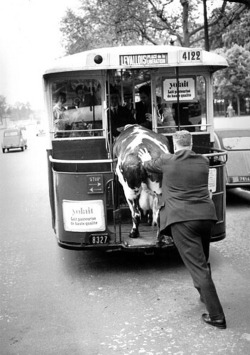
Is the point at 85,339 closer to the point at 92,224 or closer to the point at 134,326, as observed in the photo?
the point at 134,326

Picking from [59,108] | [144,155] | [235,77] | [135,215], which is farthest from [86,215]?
[235,77]

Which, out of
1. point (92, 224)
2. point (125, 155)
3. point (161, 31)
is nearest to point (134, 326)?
point (92, 224)

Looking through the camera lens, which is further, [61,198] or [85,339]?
[61,198]

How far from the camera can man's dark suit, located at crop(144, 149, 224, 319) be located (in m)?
4.64

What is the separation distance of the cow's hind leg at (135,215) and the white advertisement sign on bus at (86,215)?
17.8 inches

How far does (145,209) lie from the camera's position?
661cm

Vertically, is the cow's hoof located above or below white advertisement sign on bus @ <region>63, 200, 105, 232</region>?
below

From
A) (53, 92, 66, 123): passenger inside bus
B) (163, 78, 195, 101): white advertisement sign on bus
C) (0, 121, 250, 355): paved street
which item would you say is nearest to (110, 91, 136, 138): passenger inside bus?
(163, 78, 195, 101): white advertisement sign on bus

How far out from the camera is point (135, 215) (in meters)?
6.64

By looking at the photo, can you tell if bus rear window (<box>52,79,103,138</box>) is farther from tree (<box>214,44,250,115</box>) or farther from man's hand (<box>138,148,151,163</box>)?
tree (<box>214,44,250,115</box>)

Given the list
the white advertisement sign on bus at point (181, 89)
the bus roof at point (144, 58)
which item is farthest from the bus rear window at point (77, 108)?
the bus roof at point (144, 58)

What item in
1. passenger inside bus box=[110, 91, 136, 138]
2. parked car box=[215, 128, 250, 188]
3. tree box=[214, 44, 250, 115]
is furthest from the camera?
tree box=[214, 44, 250, 115]

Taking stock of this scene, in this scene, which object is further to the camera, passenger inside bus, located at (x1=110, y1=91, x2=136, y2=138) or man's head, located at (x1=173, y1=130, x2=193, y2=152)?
passenger inside bus, located at (x1=110, y1=91, x2=136, y2=138)

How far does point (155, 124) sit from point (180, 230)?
10.9 feet
